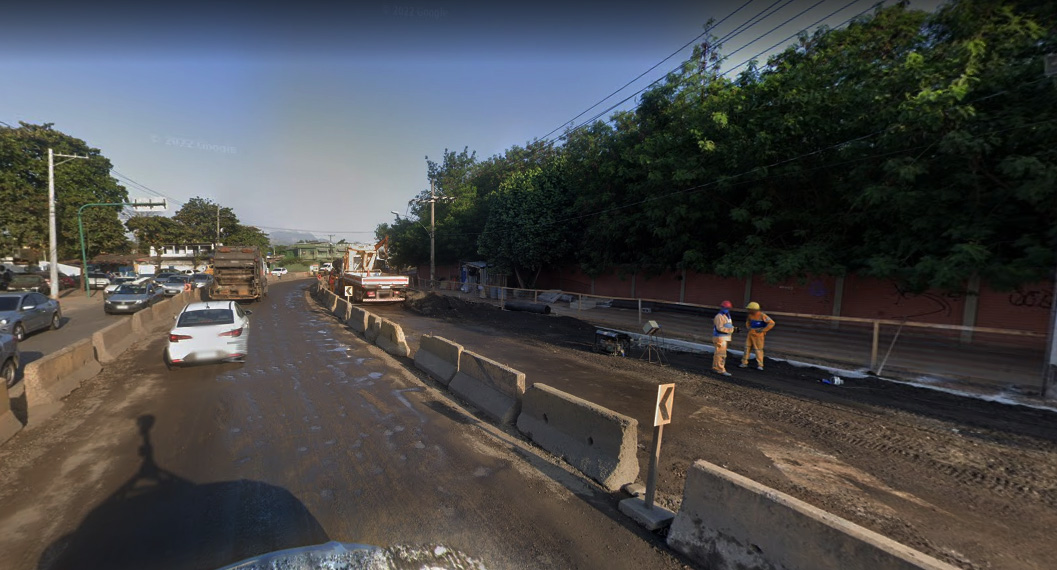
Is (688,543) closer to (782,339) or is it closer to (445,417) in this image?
(445,417)

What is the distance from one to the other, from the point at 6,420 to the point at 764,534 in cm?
866

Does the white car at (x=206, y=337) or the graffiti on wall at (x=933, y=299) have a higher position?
the graffiti on wall at (x=933, y=299)

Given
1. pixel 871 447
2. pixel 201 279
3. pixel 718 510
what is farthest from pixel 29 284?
pixel 871 447

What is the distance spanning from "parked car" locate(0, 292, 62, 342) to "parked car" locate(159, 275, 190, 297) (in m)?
13.6

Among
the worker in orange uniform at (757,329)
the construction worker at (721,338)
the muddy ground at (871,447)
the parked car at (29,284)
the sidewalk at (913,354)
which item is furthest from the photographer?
the parked car at (29,284)

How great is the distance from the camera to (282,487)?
459 centimetres

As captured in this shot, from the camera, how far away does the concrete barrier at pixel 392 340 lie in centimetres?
1176

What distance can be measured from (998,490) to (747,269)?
446 inches

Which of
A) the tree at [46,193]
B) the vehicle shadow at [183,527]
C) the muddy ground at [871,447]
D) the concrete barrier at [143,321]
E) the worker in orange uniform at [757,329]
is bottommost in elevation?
the concrete barrier at [143,321]

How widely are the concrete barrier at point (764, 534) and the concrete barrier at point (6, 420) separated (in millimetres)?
7914

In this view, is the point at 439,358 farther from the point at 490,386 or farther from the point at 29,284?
the point at 29,284

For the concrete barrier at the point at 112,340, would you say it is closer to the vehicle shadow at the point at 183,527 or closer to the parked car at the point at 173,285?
the vehicle shadow at the point at 183,527

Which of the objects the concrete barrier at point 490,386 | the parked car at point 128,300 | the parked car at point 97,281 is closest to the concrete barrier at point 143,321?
the parked car at point 128,300

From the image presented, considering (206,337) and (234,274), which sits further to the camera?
(234,274)
